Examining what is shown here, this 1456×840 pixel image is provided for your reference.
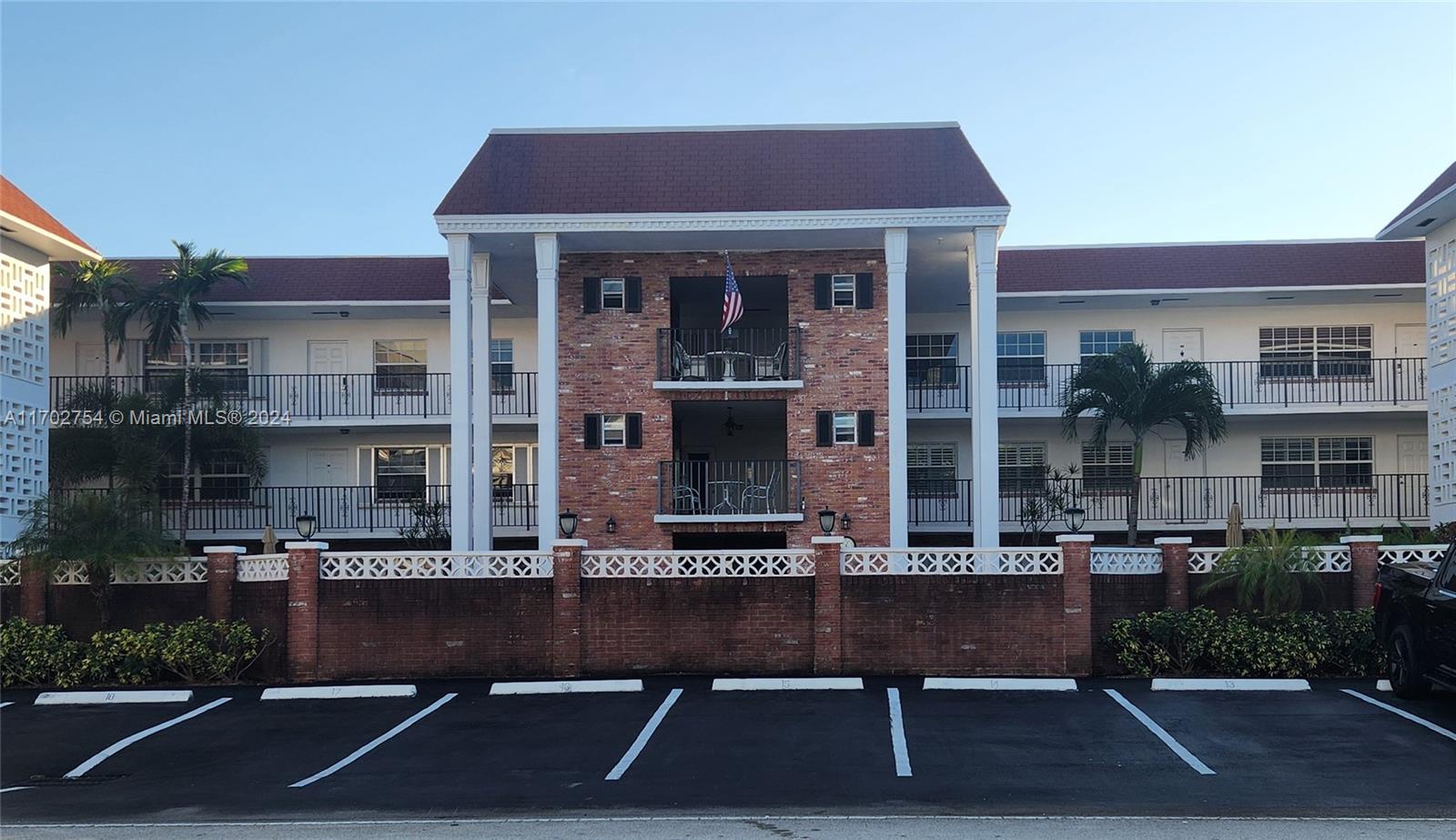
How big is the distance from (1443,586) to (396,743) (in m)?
12.0

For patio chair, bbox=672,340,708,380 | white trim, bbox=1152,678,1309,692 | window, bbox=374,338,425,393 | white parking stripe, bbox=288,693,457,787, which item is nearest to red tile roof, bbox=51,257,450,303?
window, bbox=374,338,425,393

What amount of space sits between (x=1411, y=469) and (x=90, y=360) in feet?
98.8

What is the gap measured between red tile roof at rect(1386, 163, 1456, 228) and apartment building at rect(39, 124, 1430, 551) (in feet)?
16.8

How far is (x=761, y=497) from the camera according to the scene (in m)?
27.5

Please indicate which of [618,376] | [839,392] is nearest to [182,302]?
[618,376]

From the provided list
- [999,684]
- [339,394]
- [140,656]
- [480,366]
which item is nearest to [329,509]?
[339,394]

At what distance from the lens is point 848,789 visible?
1352 cm

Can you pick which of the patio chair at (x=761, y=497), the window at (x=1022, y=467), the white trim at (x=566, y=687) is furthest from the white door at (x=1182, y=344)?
the white trim at (x=566, y=687)

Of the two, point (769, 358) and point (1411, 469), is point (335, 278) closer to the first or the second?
point (769, 358)

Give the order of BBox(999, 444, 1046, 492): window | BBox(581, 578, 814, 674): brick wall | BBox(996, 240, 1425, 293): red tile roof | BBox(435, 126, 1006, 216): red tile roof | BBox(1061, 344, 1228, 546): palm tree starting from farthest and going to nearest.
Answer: BBox(999, 444, 1046, 492): window → BBox(996, 240, 1425, 293): red tile roof → BBox(1061, 344, 1228, 546): palm tree → BBox(435, 126, 1006, 216): red tile roof → BBox(581, 578, 814, 674): brick wall

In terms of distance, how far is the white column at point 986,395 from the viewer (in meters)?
25.4

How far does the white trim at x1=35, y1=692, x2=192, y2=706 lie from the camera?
20.4 meters

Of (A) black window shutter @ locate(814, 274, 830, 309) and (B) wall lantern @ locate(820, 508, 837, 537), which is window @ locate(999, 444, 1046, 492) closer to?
(A) black window shutter @ locate(814, 274, 830, 309)

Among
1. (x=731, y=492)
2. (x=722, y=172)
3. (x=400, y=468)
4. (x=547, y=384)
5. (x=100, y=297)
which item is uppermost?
(x=722, y=172)
